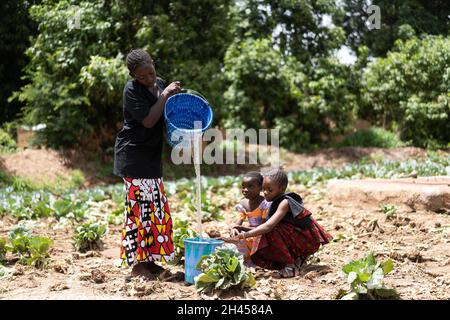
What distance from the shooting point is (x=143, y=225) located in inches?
147

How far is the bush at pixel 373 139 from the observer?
13.8 meters

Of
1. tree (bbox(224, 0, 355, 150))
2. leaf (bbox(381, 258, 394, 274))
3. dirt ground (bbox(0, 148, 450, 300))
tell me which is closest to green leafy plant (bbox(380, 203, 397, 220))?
dirt ground (bbox(0, 148, 450, 300))

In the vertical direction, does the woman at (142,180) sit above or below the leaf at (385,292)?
above

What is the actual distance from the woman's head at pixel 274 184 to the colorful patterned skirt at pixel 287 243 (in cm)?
22

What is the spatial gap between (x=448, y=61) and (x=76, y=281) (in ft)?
38.7

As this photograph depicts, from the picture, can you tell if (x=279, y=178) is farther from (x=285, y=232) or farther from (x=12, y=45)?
(x=12, y=45)

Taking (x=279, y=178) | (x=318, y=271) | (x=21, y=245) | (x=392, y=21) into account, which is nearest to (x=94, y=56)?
(x=21, y=245)

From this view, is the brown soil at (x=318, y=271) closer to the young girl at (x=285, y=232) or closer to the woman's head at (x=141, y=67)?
the young girl at (x=285, y=232)

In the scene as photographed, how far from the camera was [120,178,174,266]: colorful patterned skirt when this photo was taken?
12.3 feet

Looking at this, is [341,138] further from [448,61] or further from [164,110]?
[164,110]

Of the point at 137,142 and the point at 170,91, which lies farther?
the point at 137,142

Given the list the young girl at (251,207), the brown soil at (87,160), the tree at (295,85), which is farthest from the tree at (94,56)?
the young girl at (251,207)

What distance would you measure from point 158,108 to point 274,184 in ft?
3.11
